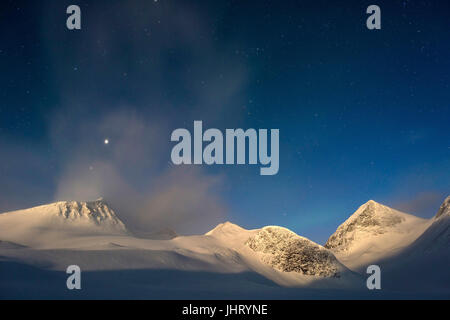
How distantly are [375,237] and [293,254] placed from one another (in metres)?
127

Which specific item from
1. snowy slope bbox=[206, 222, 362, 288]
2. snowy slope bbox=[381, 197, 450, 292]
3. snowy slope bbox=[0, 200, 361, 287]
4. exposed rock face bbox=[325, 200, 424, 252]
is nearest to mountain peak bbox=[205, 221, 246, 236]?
snowy slope bbox=[0, 200, 361, 287]

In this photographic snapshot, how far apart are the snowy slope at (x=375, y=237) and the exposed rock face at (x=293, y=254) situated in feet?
224

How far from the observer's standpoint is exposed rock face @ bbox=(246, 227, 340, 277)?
71688 millimetres

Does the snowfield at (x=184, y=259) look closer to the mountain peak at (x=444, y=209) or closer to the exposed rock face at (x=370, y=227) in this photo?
the mountain peak at (x=444, y=209)

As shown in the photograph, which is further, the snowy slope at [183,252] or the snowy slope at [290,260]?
the snowy slope at [290,260]

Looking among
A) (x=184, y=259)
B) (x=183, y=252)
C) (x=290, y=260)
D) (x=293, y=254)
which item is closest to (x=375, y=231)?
(x=293, y=254)

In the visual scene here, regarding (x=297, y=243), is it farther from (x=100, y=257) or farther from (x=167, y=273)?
(x=100, y=257)

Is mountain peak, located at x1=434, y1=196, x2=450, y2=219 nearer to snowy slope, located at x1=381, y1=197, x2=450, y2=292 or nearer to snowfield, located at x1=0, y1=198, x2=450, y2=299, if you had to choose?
snowy slope, located at x1=381, y1=197, x2=450, y2=292

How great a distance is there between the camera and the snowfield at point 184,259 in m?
34.3

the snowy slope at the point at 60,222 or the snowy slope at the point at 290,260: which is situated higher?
the snowy slope at the point at 60,222

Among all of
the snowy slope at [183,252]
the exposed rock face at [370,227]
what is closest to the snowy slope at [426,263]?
the snowy slope at [183,252]

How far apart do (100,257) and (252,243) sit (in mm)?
47038

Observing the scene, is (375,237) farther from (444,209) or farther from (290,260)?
(290,260)
